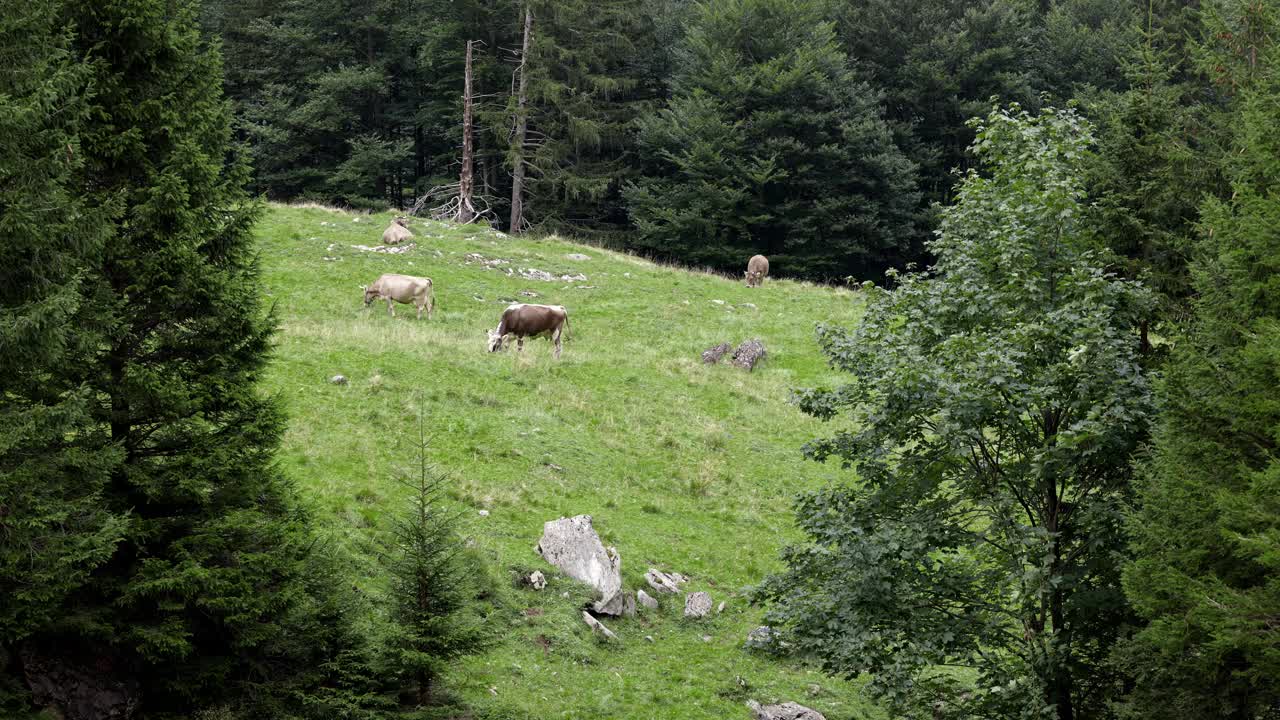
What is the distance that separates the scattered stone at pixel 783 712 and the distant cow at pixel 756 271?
27476 millimetres

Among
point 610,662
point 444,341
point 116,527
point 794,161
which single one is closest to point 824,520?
point 610,662

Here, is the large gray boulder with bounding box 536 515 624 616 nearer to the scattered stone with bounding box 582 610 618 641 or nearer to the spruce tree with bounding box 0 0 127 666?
the scattered stone with bounding box 582 610 618 641

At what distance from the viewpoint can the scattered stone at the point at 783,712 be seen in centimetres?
1395

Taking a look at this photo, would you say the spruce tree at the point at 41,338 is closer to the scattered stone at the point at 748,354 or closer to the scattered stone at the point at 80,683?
the scattered stone at the point at 80,683

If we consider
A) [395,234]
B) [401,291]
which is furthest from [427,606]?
[395,234]

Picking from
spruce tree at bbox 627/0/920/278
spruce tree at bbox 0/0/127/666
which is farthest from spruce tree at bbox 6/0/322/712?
spruce tree at bbox 627/0/920/278

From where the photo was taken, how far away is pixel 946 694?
12742 mm

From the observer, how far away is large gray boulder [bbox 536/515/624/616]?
15742 millimetres

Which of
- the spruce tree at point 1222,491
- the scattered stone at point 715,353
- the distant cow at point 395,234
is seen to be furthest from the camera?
the distant cow at point 395,234

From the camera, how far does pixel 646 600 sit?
16312 millimetres

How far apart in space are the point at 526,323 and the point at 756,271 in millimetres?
16955

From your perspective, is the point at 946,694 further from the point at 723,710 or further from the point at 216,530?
the point at 216,530

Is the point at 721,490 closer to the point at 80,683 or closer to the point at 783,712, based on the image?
the point at 783,712

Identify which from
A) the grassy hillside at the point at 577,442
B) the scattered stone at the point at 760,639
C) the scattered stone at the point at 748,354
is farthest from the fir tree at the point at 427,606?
the scattered stone at the point at 748,354
